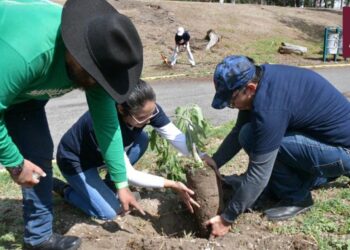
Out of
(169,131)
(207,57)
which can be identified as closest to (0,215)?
(169,131)

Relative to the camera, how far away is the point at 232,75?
268 centimetres

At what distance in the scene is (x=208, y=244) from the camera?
9.49 ft

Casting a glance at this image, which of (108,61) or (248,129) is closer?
(108,61)

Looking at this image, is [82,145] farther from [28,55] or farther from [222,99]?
[28,55]

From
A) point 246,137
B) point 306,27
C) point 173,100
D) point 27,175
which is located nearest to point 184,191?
point 246,137

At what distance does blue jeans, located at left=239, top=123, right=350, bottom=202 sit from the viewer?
10.3ft

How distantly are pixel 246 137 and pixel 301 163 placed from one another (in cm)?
42

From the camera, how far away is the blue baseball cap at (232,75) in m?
2.69

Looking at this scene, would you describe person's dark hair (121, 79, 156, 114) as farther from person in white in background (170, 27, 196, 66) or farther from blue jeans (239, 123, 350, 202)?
person in white in background (170, 27, 196, 66)

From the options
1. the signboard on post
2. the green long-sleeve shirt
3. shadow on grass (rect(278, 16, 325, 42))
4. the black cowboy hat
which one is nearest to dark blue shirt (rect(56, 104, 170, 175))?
the green long-sleeve shirt

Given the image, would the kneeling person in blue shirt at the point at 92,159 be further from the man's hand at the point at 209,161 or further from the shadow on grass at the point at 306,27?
the shadow on grass at the point at 306,27

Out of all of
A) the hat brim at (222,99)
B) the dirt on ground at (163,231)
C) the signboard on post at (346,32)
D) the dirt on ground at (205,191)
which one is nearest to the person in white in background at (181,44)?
the signboard on post at (346,32)

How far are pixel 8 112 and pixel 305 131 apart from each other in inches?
73.3

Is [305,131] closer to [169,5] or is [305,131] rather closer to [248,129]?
[248,129]
